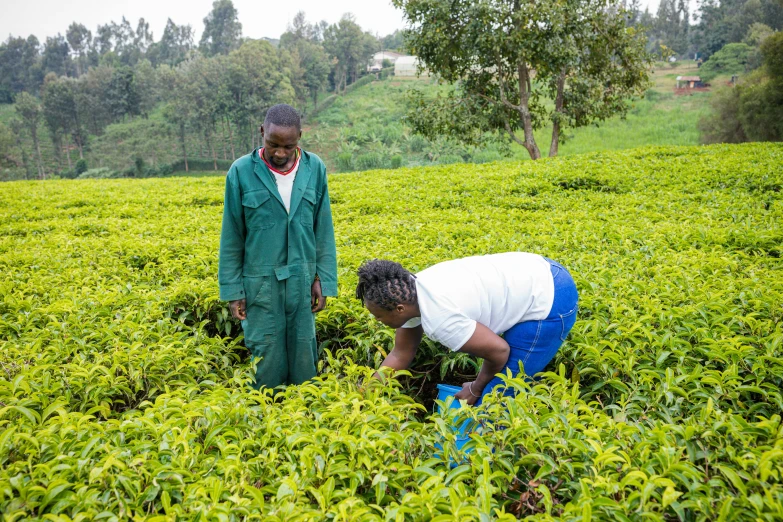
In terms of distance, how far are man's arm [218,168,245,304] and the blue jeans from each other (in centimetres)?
137

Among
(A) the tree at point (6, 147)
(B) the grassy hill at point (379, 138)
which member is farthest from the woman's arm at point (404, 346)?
(A) the tree at point (6, 147)

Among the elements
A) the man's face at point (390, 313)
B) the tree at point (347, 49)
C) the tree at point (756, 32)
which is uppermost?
the tree at point (347, 49)

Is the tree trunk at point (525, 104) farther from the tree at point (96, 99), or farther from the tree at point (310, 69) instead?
the tree at point (96, 99)

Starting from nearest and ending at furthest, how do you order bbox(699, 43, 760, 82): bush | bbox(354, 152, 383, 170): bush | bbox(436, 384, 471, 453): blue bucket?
bbox(436, 384, 471, 453): blue bucket → bbox(354, 152, 383, 170): bush → bbox(699, 43, 760, 82): bush

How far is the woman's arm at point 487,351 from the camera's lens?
2295 millimetres

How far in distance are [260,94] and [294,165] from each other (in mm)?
40867

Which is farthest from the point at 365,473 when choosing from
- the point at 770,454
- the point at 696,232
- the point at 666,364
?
the point at 696,232

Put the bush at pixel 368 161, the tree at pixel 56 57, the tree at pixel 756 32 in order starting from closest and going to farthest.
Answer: the bush at pixel 368 161 < the tree at pixel 756 32 < the tree at pixel 56 57

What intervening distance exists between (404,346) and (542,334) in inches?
25.4

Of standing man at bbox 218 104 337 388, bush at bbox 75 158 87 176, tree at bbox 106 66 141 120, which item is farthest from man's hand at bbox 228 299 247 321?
tree at bbox 106 66 141 120

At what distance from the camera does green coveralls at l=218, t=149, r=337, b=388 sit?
2.82 meters

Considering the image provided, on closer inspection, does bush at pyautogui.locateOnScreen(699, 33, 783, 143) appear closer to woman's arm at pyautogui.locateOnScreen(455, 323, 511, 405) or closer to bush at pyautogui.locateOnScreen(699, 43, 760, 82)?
bush at pyautogui.locateOnScreen(699, 43, 760, 82)

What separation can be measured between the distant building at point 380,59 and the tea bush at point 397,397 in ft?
190

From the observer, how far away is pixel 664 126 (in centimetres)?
2836
